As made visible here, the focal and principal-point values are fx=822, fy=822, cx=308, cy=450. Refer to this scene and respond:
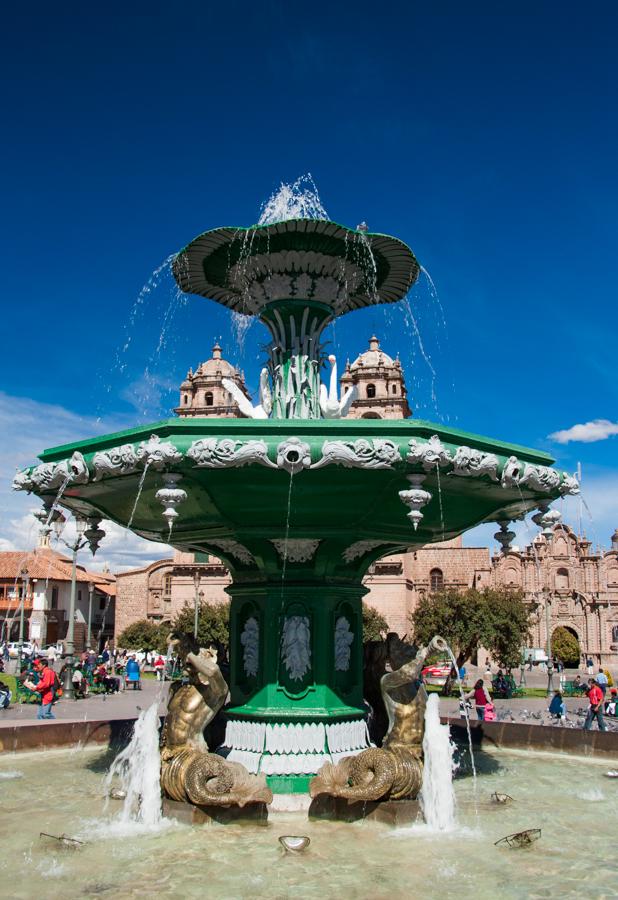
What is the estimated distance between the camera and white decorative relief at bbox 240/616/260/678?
797 cm

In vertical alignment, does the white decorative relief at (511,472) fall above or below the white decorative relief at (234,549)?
above

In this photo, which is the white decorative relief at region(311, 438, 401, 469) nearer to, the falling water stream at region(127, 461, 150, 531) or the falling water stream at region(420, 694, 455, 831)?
the falling water stream at region(127, 461, 150, 531)

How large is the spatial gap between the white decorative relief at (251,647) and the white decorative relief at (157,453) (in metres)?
2.53

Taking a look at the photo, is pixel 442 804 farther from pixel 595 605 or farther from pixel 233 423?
pixel 595 605

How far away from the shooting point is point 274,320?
8.54 m

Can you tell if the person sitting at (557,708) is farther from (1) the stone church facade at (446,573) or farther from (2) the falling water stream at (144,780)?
(1) the stone church facade at (446,573)

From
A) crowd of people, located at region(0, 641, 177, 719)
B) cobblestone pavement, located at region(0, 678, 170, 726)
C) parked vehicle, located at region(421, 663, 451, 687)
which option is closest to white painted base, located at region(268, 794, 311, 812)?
crowd of people, located at region(0, 641, 177, 719)

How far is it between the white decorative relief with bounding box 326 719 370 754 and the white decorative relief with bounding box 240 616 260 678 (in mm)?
927

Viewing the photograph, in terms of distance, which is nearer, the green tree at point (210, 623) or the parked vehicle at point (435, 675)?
the parked vehicle at point (435, 675)

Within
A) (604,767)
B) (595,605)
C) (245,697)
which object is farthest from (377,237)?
(595,605)

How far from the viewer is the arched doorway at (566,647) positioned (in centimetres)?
5750

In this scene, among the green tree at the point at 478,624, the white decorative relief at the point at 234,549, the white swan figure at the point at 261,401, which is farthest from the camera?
the green tree at the point at 478,624

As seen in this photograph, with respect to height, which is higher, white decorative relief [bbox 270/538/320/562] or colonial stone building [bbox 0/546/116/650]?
colonial stone building [bbox 0/546/116/650]

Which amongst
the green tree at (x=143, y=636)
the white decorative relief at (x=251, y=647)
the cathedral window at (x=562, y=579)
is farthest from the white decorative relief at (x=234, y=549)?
the cathedral window at (x=562, y=579)
